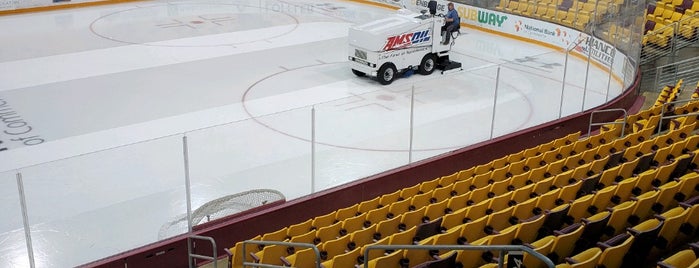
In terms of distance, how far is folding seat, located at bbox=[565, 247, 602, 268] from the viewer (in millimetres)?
4902

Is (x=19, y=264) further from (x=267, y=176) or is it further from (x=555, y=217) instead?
(x=555, y=217)

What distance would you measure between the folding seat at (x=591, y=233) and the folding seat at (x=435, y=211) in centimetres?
174

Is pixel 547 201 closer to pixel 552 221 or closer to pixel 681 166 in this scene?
pixel 552 221

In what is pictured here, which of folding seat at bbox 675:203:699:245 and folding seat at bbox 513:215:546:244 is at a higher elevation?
folding seat at bbox 675:203:699:245

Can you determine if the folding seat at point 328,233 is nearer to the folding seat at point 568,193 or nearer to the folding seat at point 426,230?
the folding seat at point 426,230

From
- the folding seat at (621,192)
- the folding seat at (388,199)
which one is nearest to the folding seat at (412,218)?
the folding seat at (388,199)

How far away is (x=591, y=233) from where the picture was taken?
5828mm

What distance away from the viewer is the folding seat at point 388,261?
5.65m

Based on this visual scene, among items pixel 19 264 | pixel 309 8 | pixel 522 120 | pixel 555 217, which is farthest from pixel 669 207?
pixel 309 8

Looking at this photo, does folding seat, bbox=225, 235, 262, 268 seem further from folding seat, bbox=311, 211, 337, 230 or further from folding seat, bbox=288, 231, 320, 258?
folding seat, bbox=311, 211, 337, 230

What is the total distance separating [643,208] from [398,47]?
9222 mm

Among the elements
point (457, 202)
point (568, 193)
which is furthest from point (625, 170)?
point (457, 202)

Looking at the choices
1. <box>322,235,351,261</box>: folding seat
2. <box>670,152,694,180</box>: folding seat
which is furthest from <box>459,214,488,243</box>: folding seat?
<box>670,152,694,180</box>: folding seat

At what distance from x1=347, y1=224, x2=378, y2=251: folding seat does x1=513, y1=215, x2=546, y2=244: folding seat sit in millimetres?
1474
